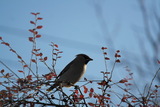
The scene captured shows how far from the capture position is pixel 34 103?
11.1ft

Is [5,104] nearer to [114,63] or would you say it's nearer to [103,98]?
[103,98]

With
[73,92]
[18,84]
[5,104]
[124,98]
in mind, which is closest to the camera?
[5,104]

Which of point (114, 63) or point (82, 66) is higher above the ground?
point (82, 66)

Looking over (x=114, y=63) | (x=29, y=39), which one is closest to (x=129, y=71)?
(x=114, y=63)

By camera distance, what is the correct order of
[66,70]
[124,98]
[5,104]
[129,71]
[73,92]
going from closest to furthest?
1. [5,104]
2. [124,98]
3. [73,92]
4. [129,71]
5. [66,70]

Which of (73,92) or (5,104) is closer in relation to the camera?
(5,104)

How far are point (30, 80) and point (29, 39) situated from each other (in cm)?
98

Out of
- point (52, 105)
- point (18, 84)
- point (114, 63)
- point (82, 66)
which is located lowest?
point (52, 105)

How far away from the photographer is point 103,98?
12.4 feet

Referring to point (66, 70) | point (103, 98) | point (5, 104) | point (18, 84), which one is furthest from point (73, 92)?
point (66, 70)

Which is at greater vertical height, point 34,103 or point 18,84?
point 18,84

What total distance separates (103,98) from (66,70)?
3.32 m

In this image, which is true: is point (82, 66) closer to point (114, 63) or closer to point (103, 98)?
point (114, 63)

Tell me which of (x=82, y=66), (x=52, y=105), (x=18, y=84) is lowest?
(x=52, y=105)
